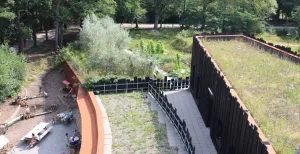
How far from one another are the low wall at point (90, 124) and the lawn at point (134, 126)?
0.48 m

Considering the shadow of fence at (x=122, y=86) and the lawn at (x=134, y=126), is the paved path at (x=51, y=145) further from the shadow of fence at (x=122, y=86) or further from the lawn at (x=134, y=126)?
the lawn at (x=134, y=126)

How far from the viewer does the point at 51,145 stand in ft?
49.9

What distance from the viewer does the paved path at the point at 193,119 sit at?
12484 mm

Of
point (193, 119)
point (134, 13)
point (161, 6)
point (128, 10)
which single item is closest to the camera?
point (193, 119)

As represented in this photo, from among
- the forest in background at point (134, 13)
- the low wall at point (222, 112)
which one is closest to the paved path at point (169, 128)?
the low wall at point (222, 112)

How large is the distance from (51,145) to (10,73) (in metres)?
7.65

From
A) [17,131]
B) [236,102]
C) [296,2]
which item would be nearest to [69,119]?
[17,131]

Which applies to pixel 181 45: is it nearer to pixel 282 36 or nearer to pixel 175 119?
pixel 282 36

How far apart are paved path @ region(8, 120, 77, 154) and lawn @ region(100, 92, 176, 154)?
2863mm

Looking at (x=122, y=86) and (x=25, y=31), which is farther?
(x=25, y=31)

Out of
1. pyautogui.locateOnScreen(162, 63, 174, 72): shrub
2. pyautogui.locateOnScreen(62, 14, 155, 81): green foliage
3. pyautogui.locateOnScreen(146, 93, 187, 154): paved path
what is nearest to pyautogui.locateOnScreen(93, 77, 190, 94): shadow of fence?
pyautogui.locateOnScreen(146, 93, 187, 154): paved path

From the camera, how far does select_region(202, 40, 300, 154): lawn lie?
7.97 metres

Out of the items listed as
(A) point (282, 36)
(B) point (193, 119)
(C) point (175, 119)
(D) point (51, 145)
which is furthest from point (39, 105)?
(A) point (282, 36)

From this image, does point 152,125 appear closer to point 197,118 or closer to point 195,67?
point 197,118
